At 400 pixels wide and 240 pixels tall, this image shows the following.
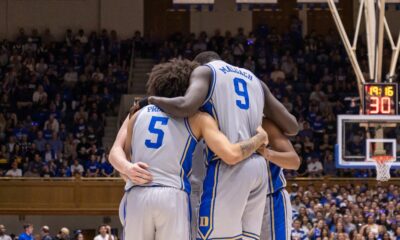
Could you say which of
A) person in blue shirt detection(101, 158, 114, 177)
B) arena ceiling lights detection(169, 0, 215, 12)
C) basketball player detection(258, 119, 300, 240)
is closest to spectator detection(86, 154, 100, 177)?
person in blue shirt detection(101, 158, 114, 177)

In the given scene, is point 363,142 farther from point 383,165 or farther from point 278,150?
point 278,150

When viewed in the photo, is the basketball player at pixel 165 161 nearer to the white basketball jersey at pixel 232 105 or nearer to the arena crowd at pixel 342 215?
the white basketball jersey at pixel 232 105

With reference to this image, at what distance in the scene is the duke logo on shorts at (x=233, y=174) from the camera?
19.3 ft

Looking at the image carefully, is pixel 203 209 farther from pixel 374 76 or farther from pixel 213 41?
pixel 213 41

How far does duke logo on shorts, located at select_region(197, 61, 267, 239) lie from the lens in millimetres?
5879

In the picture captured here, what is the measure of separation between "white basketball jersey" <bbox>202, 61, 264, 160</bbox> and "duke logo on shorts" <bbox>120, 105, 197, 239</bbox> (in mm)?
219

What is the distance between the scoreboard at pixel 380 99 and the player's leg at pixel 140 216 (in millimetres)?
12483

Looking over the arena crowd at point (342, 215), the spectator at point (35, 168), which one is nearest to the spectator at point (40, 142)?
the spectator at point (35, 168)

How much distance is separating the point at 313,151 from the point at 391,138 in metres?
8.05

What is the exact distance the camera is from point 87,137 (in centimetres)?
2648

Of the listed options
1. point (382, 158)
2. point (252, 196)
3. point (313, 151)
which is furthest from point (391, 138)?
point (252, 196)

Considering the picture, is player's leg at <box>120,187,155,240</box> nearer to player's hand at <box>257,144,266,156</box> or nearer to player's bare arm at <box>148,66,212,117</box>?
player's bare arm at <box>148,66,212,117</box>

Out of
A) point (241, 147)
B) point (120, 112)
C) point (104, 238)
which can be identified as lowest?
point (104, 238)

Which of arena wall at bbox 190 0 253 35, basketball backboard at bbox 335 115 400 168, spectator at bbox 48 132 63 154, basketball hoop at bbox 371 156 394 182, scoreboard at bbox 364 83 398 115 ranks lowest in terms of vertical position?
spectator at bbox 48 132 63 154
